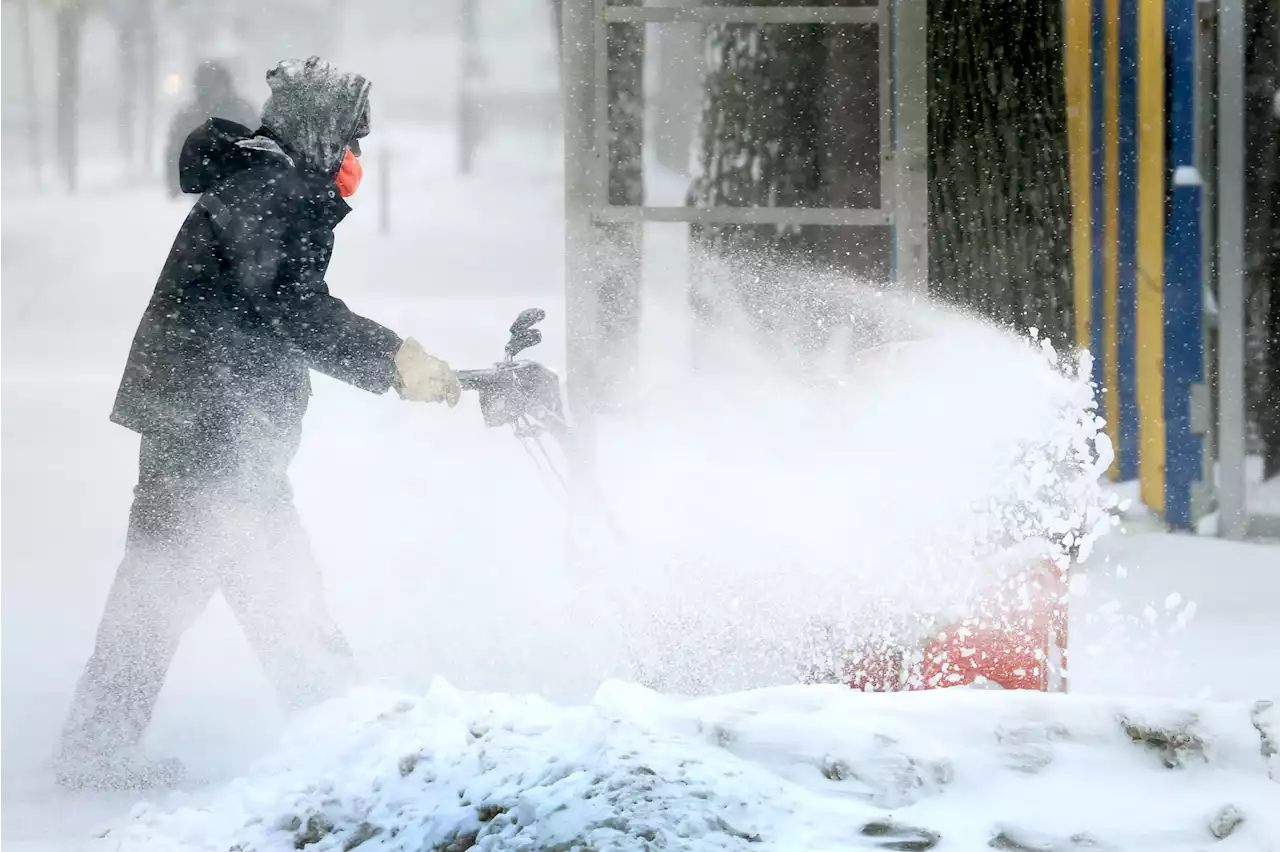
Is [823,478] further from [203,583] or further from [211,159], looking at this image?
[211,159]

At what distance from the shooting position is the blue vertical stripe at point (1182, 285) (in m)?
5.15

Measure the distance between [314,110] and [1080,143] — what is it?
3277 mm

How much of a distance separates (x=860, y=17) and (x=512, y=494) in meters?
2.48

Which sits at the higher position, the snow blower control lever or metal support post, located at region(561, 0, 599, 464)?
metal support post, located at region(561, 0, 599, 464)

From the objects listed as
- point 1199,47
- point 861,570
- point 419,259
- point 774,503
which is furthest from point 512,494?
point 419,259

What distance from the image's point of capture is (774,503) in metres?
4.56

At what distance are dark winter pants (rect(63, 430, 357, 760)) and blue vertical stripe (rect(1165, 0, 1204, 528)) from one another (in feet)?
11.1

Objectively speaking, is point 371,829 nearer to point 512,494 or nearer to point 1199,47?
point 512,494

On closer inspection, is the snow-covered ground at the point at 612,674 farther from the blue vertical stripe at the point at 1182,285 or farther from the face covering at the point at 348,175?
the face covering at the point at 348,175

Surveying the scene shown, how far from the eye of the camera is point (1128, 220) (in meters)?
5.27

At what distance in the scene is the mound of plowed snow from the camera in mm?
2395

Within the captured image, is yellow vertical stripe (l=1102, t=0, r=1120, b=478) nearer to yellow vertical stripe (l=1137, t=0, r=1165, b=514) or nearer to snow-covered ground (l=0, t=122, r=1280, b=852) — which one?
yellow vertical stripe (l=1137, t=0, r=1165, b=514)

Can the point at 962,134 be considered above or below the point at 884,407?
above

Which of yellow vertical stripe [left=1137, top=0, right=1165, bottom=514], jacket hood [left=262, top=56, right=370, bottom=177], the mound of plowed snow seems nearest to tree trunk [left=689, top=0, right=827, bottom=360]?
yellow vertical stripe [left=1137, top=0, right=1165, bottom=514]
